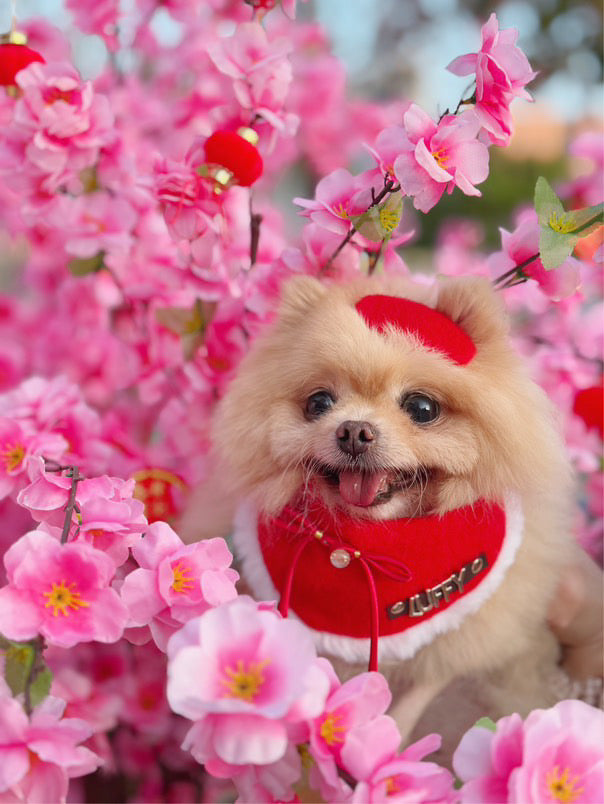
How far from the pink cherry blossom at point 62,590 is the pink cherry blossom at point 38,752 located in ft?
0.22

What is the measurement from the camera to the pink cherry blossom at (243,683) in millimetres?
618

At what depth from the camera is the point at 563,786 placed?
0.65 meters

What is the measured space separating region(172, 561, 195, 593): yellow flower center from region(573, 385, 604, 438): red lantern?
0.90m

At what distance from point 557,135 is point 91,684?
24.9 ft

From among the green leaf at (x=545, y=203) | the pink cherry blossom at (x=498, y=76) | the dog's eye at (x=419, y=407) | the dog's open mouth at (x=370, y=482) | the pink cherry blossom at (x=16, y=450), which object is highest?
the pink cherry blossom at (x=498, y=76)

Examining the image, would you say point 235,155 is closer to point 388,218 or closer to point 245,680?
point 388,218

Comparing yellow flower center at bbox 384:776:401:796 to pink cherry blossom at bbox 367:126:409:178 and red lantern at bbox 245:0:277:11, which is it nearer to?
pink cherry blossom at bbox 367:126:409:178

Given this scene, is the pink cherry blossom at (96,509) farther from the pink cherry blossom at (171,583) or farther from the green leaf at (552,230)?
the green leaf at (552,230)

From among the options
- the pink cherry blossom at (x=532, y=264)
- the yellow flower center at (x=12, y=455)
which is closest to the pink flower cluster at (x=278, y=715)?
the yellow flower center at (x=12, y=455)

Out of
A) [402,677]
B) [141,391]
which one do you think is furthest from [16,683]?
[141,391]

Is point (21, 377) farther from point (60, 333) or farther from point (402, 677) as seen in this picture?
point (402, 677)

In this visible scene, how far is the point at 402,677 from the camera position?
109 cm

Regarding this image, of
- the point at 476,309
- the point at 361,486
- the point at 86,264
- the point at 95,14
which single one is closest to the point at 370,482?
the point at 361,486

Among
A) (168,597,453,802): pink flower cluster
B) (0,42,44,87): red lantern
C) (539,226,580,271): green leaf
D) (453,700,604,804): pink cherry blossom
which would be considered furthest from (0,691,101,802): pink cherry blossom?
(0,42,44,87): red lantern
